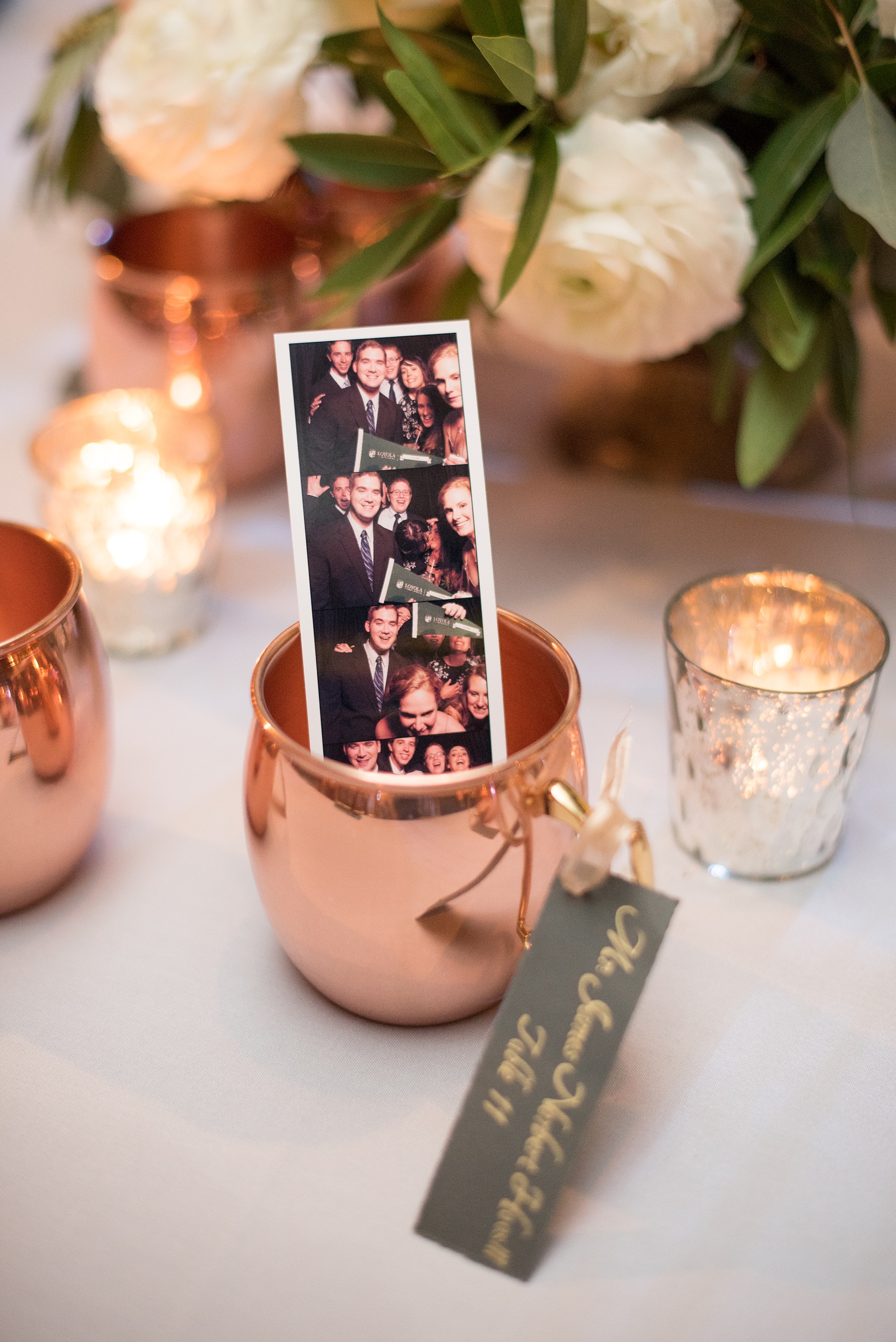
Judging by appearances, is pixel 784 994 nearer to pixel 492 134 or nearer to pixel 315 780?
pixel 315 780

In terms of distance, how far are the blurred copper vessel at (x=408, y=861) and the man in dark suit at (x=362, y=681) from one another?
0.08 feet

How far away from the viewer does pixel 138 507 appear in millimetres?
742

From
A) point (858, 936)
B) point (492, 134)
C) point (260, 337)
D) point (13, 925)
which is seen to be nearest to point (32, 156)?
point (260, 337)

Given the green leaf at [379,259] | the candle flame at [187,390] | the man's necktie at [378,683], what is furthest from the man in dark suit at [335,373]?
the candle flame at [187,390]

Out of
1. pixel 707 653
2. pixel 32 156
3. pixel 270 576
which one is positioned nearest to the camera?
pixel 707 653

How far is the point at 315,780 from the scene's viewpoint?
1.39ft

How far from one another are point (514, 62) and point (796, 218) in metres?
0.18

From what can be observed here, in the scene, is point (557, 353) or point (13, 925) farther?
point (557, 353)

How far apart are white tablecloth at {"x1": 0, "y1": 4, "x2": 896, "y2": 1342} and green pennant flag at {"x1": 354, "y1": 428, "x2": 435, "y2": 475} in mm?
147

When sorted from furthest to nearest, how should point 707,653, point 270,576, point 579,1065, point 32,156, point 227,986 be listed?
point 32,156
point 270,576
point 707,653
point 227,986
point 579,1065

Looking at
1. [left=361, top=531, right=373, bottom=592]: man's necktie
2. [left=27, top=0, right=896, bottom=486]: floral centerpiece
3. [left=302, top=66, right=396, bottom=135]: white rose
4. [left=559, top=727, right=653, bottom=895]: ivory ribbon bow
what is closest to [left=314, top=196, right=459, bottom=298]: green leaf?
[left=27, top=0, right=896, bottom=486]: floral centerpiece

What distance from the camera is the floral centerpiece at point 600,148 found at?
0.57 metres

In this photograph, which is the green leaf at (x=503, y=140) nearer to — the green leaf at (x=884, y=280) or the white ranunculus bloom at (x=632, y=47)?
the white ranunculus bloom at (x=632, y=47)

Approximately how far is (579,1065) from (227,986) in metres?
0.19
